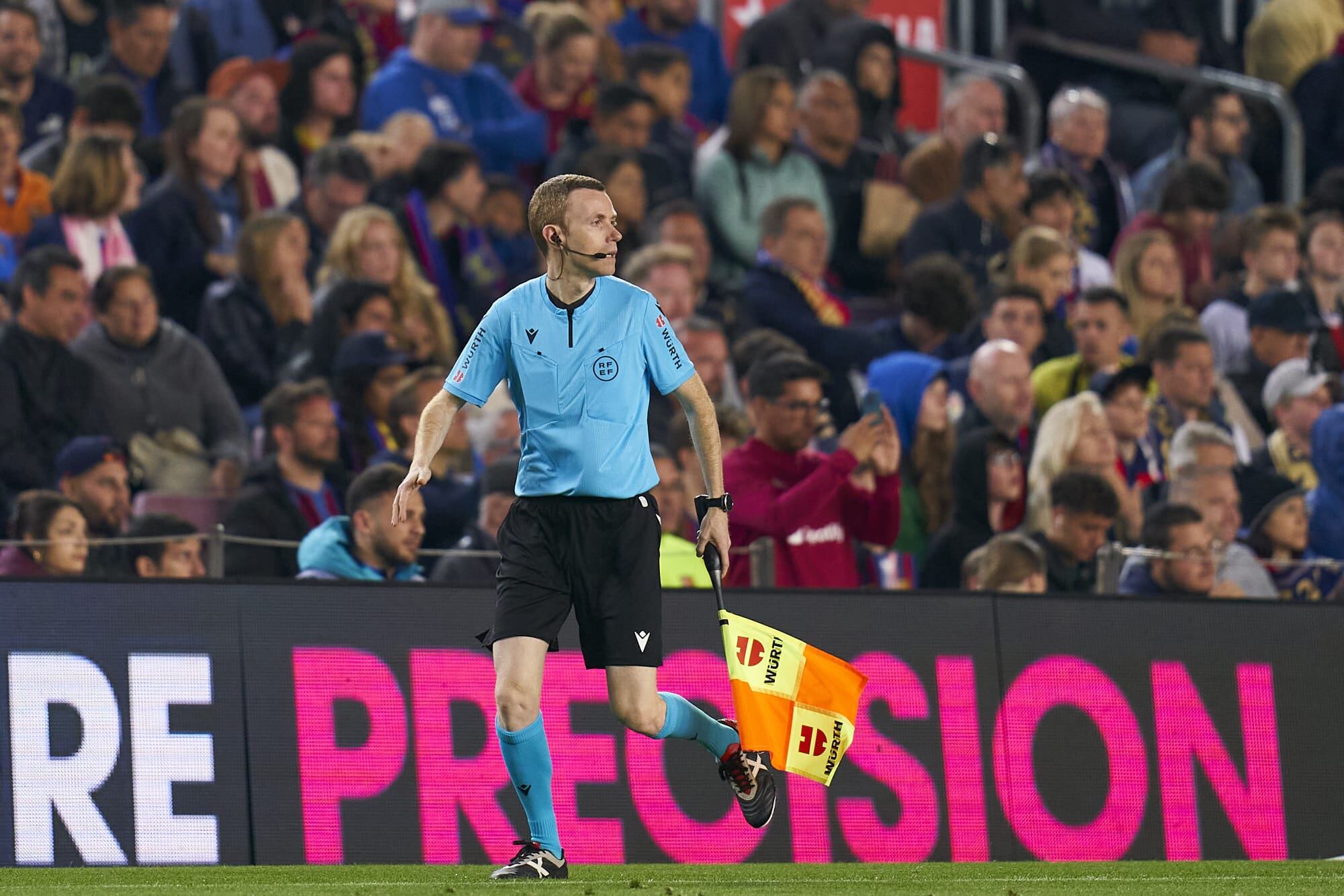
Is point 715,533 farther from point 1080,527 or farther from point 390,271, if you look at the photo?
point 390,271

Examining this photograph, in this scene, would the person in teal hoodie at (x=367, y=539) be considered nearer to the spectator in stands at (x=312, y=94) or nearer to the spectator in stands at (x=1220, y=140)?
the spectator in stands at (x=312, y=94)

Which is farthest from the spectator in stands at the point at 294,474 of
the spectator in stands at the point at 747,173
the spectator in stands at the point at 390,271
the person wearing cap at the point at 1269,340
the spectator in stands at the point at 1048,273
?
the person wearing cap at the point at 1269,340

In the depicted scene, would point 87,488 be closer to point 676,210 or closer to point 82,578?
point 82,578

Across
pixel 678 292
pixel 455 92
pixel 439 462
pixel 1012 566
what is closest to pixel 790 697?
pixel 1012 566

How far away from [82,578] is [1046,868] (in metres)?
3.81

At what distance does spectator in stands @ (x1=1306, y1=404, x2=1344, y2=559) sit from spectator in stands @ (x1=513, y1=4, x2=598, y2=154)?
504cm

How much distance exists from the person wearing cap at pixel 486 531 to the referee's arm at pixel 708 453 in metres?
2.34

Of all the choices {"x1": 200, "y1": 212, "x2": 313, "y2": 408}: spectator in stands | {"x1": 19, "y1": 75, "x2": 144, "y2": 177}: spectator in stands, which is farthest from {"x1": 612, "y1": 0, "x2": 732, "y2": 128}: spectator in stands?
{"x1": 200, "y1": 212, "x2": 313, "y2": 408}: spectator in stands

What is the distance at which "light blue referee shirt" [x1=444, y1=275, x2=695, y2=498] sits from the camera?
7211 millimetres

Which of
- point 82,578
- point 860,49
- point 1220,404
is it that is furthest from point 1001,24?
point 82,578

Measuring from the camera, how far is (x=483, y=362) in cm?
729

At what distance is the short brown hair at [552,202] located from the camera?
23.8 feet

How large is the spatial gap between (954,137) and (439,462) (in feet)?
18.8

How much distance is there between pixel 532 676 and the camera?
714 cm
